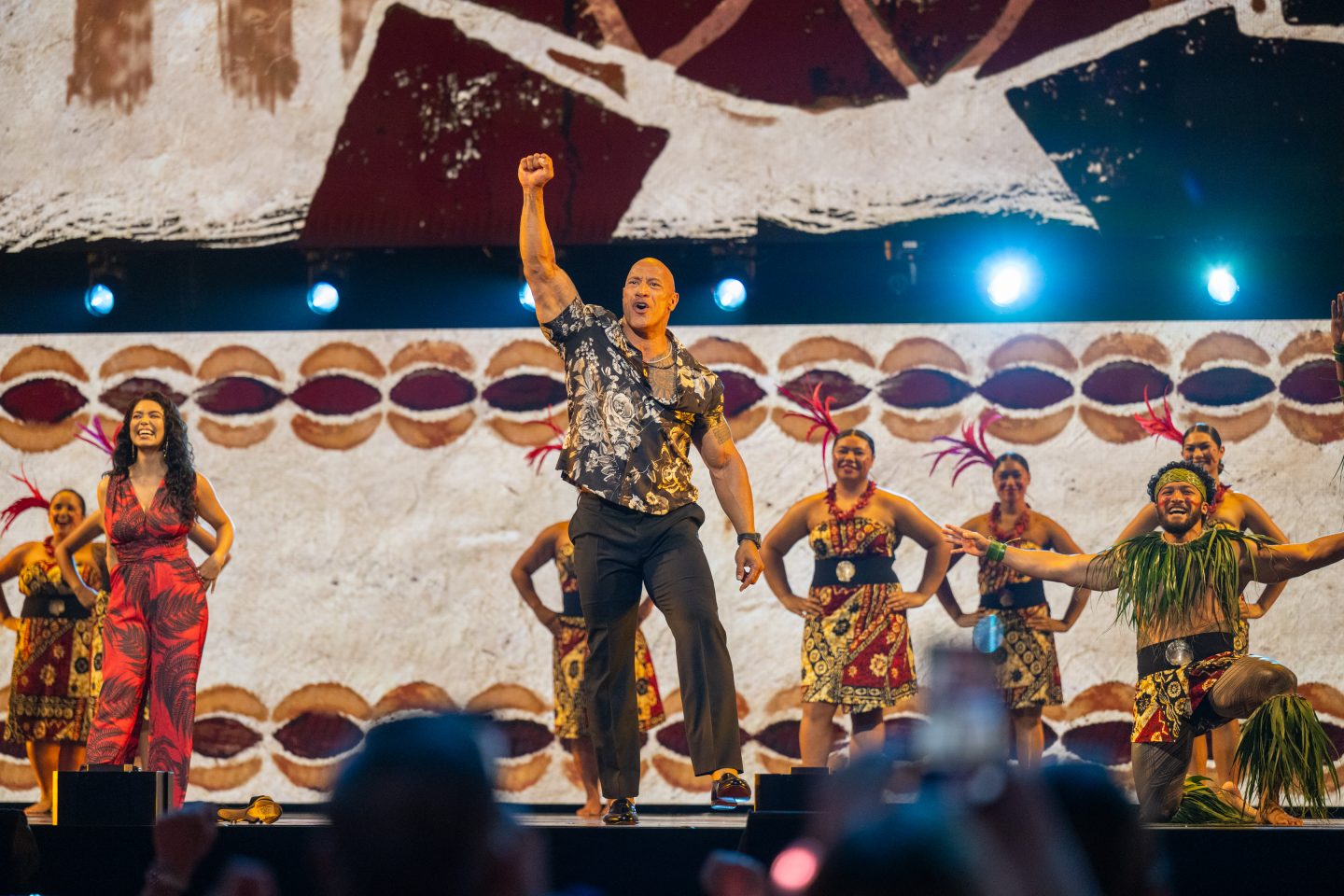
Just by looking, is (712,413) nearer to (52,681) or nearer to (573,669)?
(573,669)

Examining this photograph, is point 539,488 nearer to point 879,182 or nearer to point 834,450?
point 834,450

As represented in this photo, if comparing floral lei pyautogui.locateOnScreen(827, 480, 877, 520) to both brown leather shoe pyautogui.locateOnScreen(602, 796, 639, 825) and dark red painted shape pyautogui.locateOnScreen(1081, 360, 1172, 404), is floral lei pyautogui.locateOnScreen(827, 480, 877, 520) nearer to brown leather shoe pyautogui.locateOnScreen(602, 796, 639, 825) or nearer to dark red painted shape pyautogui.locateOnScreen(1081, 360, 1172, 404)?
dark red painted shape pyautogui.locateOnScreen(1081, 360, 1172, 404)

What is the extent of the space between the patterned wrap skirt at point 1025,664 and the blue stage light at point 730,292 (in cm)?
200

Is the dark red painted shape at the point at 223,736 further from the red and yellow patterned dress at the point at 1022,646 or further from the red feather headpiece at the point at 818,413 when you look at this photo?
the red and yellow patterned dress at the point at 1022,646

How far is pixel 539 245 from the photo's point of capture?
14.8ft

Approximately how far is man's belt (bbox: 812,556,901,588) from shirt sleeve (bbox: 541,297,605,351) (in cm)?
273

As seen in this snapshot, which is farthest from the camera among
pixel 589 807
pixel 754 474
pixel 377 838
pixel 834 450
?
pixel 754 474

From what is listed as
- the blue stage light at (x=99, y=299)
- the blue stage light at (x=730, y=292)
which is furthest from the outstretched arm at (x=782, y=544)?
the blue stage light at (x=99, y=299)

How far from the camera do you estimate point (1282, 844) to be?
356 centimetres

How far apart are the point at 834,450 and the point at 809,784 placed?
12.2ft

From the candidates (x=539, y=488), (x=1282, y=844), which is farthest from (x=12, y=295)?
(x=1282, y=844)

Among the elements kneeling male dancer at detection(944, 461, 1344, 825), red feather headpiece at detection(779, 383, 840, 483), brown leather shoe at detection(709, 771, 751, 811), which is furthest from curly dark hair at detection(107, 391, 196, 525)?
red feather headpiece at detection(779, 383, 840, 483)

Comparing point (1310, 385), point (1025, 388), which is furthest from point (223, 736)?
point (1310, 385)

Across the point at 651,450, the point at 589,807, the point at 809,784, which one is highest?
the point at 651,450
